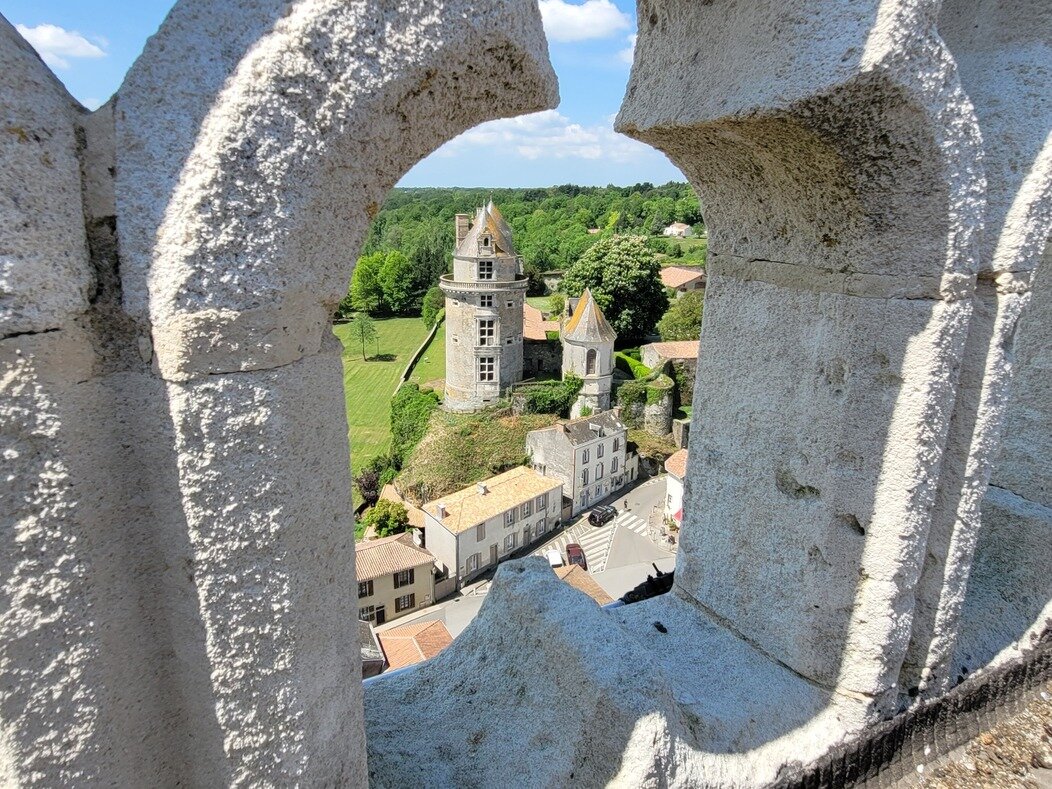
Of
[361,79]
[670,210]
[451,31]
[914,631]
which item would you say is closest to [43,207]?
[361,79]

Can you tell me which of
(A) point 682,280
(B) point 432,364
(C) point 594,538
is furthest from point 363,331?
(A) point 682,280

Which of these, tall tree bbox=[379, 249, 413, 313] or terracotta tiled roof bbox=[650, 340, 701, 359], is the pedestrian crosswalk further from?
tall tree bbox=[379, 249, 413, 313]

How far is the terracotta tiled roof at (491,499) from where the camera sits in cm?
1746

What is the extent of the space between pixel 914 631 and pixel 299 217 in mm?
2430

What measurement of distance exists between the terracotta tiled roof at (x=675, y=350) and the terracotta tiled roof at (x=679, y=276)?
11.4 meters

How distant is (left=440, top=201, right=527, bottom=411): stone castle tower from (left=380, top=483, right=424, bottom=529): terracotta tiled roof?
3.75 metres

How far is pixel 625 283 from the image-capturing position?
30.4 meters

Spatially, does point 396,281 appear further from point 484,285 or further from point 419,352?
point 484,285

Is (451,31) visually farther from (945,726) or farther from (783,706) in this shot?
(945,726)

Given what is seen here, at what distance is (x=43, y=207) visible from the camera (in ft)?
3.59

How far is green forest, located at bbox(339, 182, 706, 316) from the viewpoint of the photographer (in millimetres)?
37156

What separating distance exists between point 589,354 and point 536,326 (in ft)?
16.9

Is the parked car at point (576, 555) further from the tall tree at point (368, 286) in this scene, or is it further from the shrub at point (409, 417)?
the tall tree at point (368, 286)

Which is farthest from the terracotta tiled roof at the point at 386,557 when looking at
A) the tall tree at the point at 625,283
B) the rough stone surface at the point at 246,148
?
the tall tree at the point at 625,283
